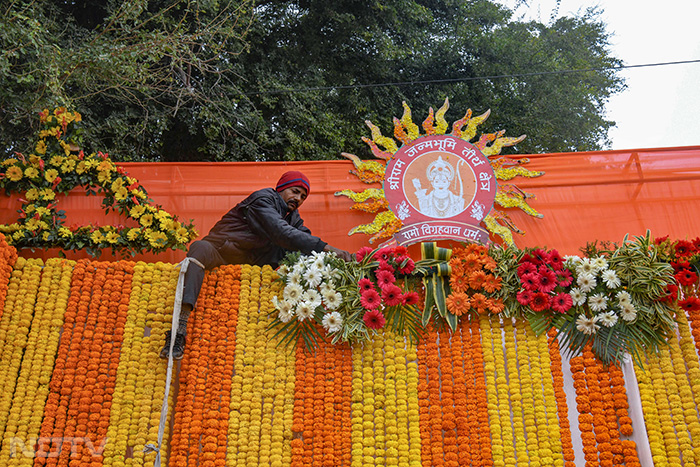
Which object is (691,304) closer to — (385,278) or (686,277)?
(686,277)

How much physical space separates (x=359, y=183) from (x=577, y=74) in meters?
7.43

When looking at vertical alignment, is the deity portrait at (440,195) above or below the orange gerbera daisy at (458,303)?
above

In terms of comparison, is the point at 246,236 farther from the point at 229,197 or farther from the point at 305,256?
the point at 229,197

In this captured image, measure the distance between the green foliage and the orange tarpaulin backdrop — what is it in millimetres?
1423

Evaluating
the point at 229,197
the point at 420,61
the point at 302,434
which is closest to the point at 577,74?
the point at 420,61

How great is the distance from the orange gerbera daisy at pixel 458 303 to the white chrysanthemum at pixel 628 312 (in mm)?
908

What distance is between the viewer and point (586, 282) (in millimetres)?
4098

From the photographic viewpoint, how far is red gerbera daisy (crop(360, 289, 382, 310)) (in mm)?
4062

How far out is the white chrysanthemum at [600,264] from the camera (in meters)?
4.14

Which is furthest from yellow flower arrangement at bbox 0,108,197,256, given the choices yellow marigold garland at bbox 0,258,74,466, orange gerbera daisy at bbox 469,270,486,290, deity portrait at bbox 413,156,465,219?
orange gerbera daisy at bbox 469,270,486,290

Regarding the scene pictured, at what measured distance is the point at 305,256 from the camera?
4387 mm

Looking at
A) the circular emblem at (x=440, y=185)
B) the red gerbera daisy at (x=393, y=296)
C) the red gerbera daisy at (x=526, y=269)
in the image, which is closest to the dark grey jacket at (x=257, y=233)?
the red gerbera daisy at (x=393, y=296)

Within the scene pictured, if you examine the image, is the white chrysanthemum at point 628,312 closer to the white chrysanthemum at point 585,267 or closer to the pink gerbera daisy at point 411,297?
the white chrysanthemum at point 585,267

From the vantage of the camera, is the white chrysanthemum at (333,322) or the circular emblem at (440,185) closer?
the white chrysanthemum at (333,322)
